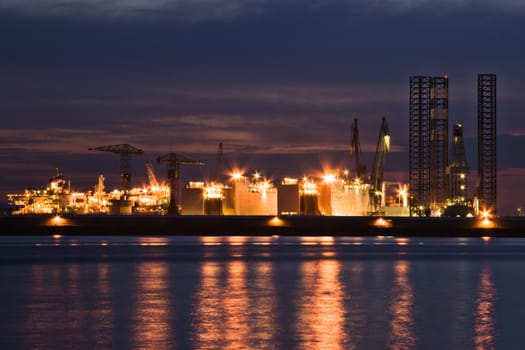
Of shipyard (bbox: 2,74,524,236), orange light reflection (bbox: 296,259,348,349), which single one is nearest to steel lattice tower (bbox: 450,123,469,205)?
shipyard (bbox: 2,74,524,236)

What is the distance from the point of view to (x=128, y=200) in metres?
170

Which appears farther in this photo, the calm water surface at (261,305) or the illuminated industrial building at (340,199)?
the illuminated industrial building at (340,199)

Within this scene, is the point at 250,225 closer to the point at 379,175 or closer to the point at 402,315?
the point at 379,175

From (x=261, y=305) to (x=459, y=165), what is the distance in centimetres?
10370

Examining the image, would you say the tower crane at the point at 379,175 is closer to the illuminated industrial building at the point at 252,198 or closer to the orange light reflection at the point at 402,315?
the illuminated industrial building at the point at 252,198

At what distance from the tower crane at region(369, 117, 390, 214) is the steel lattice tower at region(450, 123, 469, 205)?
12.3 metres

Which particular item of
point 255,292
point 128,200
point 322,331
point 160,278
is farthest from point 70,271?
point 128,200

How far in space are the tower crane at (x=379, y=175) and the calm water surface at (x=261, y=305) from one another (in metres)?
81.7

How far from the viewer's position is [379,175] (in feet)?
487

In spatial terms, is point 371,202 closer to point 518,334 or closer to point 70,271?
point 70,271

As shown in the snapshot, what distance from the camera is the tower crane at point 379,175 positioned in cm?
14675

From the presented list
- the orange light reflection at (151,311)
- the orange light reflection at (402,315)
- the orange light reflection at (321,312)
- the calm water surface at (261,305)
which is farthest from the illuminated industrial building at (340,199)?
the orange light reflection at (402,315)

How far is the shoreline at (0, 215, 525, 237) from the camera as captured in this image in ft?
409

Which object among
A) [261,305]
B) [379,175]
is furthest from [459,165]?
[261,305]
